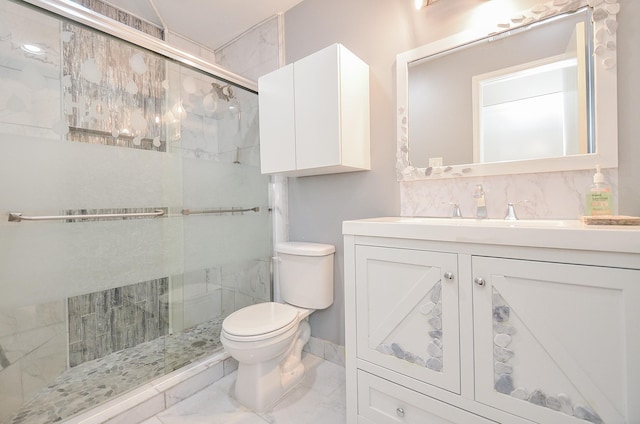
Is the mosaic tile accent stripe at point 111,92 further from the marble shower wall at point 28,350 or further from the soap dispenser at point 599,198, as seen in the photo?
the soap dispenser at point 599,198

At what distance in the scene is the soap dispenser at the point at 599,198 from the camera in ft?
3.13

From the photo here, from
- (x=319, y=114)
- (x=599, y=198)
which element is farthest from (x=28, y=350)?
(x=599, y=198)

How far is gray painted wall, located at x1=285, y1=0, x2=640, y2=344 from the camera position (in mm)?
1010

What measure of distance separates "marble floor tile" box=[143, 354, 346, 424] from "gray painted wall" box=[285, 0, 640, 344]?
290mm

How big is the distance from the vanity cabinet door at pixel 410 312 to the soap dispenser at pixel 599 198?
0.53 metres

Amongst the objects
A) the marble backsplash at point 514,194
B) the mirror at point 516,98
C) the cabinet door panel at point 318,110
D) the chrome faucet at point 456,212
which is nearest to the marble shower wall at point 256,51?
the cabinet door panel at point 318,110

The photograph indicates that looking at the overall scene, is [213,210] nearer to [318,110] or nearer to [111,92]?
[111,92]

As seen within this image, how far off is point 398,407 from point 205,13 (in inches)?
104

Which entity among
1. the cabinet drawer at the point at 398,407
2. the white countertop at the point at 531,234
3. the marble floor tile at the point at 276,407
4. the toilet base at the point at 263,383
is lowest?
the marble floor tile at the point at 276,407

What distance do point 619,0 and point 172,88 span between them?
2092 mm

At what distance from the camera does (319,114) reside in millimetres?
1494

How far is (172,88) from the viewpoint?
167 cm

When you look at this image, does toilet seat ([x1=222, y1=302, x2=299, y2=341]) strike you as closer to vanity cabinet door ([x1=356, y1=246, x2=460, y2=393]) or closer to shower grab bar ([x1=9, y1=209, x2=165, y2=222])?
vanity cabinet door ([x1=356, y1=246, x2=460, y2=393])

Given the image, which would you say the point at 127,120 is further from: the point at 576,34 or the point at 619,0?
the point at 619,0
